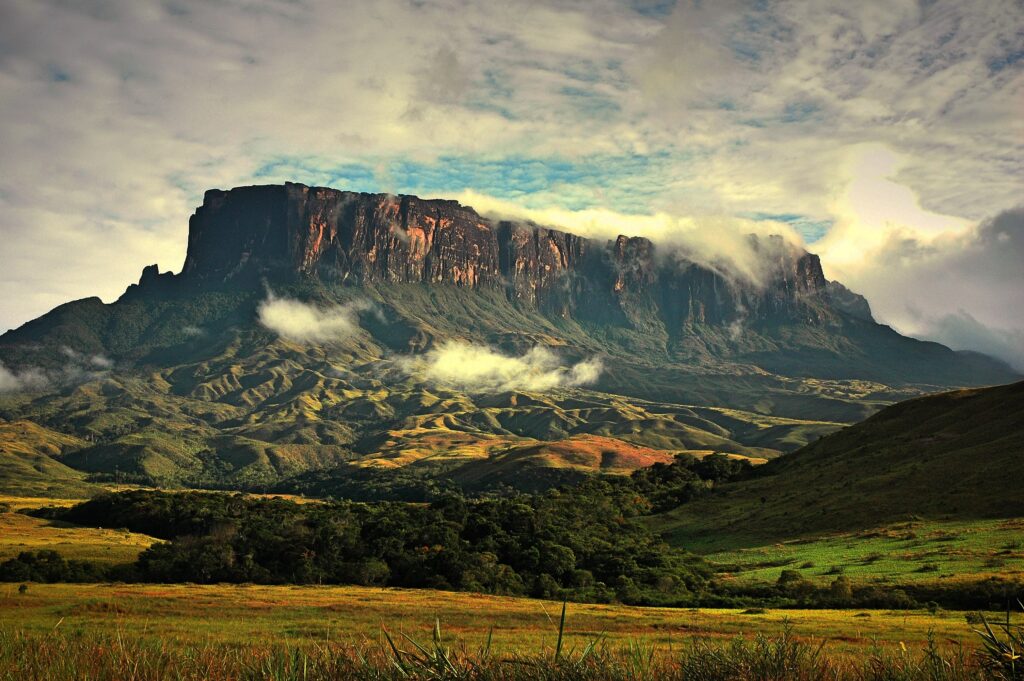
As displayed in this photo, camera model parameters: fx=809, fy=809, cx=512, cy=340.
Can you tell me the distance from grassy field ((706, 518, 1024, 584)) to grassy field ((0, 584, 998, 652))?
45.4 ft

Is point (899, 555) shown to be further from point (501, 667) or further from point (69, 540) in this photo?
point (69, 540)

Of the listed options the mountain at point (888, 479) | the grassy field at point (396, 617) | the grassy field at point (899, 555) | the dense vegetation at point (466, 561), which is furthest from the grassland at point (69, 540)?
→ the mountain at point (888, 479)

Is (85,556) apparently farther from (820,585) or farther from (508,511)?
(820,585)

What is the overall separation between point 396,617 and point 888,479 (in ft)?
282

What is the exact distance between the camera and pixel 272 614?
217 feet

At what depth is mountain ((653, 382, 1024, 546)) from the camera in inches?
4166

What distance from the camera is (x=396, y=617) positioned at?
65062 mm

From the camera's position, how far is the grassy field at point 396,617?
47.4 m

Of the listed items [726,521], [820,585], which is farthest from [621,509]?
[820,585]

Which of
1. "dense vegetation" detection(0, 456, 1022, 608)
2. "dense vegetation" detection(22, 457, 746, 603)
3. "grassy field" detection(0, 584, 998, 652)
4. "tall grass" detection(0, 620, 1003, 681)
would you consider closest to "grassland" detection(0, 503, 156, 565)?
"dense vegetation" detection(0, 456, 1022, 608)

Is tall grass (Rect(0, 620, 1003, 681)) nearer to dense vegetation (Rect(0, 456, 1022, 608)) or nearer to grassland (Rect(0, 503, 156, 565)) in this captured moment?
dense vegetation (Rect(0, 456, 1022, 608))

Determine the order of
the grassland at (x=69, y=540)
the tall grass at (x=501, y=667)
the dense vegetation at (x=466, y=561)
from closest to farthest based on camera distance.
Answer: the tall grass at (x=501, y=667) → the dense vegetation at (x=466, y=561) → the grassland at (x=69, y=540)

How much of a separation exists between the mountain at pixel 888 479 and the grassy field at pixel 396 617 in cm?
4789

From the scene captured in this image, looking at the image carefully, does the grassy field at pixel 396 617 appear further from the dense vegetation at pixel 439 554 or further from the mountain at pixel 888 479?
the mountain at pixel 888 479
